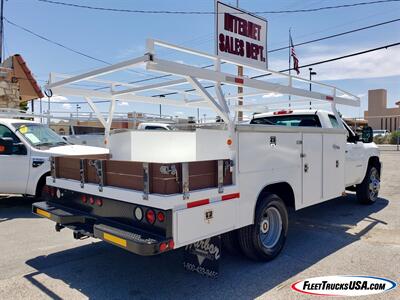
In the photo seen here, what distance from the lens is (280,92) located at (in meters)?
4.71

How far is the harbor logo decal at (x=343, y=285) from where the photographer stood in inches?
142

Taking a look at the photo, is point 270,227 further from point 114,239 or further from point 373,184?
point 373,184

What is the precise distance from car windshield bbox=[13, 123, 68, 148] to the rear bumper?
10.4 feet

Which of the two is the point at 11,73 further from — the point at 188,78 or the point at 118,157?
the point at 188,78

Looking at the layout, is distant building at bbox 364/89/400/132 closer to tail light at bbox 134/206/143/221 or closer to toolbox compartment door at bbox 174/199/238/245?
toolbox compartment door at bbox 174/199/238/245

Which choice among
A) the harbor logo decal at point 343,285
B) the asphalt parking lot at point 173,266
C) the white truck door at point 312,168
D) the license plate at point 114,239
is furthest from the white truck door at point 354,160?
the license plate at point 114,239

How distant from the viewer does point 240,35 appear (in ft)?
28.5

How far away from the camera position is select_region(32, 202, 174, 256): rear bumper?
3.08 m

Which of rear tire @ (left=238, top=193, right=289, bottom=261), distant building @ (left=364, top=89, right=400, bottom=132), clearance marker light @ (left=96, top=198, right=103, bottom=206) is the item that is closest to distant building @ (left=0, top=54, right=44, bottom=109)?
clearance marker light @ (left=96, top=198, right=103, bottom=206)

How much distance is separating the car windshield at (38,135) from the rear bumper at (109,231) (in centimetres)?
317

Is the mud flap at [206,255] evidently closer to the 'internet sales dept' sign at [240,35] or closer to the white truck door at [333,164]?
the white truck door at [333,164]

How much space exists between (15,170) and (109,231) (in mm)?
4751

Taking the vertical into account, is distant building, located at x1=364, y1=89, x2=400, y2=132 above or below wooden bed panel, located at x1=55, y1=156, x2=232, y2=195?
above

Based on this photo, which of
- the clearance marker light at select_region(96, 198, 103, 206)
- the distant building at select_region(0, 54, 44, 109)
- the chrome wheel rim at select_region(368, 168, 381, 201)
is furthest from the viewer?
the distant building at select_region(0, 54, 44, 109)
